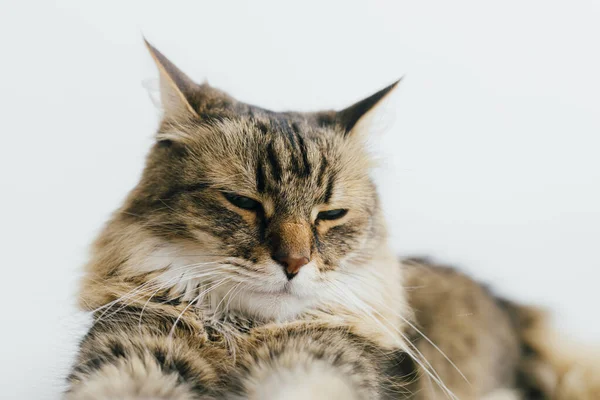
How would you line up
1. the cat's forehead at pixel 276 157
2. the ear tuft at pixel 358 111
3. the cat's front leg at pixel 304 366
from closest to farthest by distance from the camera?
the cat's front leg at pixel 304 366 → the cat's forehead at pixel 276 157 → the ear tuft at pixel 358 111

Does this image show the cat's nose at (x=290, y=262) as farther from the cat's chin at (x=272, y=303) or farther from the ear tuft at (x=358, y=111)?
the ear tuft at (x=358, y=111)

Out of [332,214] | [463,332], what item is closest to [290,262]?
[332,214]

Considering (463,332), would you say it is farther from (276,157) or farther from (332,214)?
(276,157)

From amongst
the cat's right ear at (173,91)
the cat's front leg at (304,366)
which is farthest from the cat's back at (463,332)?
the cat's right ear at (173,91)

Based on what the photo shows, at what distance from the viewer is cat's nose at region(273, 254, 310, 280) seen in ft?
3.46

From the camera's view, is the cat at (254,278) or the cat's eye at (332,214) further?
the cat's eye at (332,214)

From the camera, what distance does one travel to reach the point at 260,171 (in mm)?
1132

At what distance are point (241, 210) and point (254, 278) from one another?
0.45 ft

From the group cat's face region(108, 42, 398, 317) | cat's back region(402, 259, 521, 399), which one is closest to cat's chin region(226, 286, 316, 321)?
cat's face region(108, 42, 398, 317)

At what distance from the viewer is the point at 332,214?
3.92ft

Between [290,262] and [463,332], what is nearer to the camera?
[290,262]

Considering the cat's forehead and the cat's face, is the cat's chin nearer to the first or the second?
the cat's face

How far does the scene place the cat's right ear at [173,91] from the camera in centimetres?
115

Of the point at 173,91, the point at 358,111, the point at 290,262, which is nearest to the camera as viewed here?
the point at 290,262
